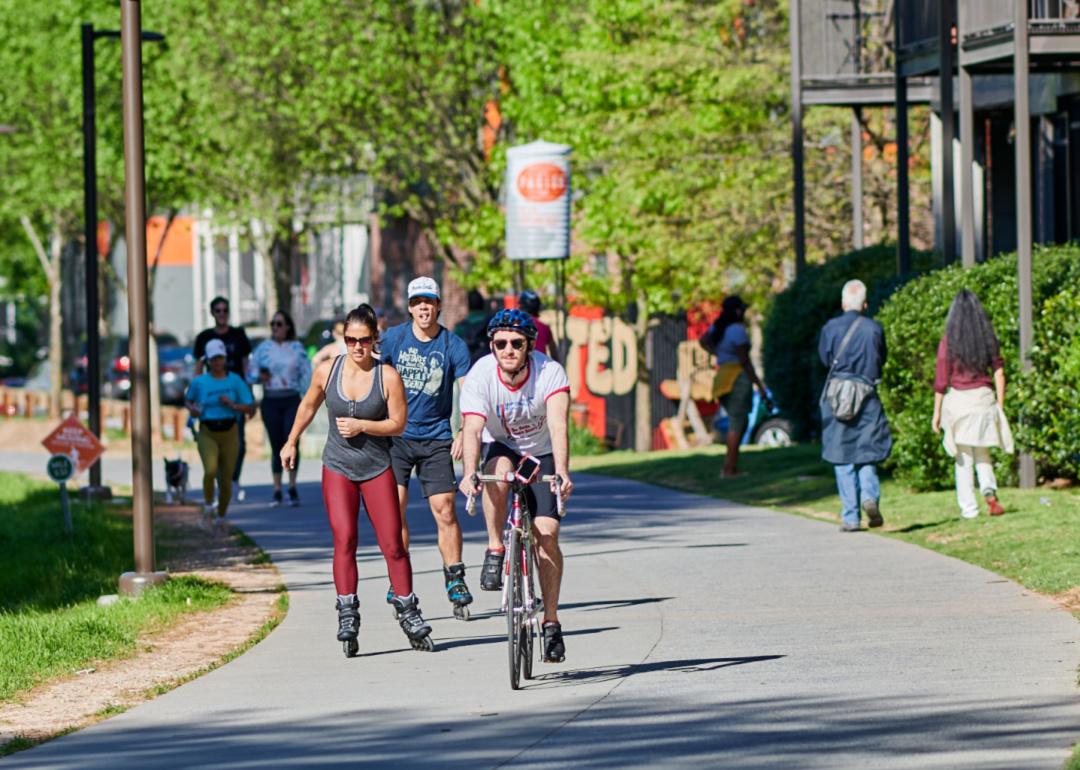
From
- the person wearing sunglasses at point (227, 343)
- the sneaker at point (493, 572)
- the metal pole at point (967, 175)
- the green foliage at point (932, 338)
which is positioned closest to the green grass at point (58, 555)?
the person wearing sunglasses at point (227, 343)

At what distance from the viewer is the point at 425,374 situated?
471 inches

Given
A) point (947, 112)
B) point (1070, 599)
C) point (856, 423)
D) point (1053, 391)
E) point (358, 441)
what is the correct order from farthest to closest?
1. point (947, 112)
2. point (1053, 391)
3. point (856, 423)
4. point (1070, 599)
5. point (358, 441)

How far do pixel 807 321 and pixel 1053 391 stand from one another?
6839 mm

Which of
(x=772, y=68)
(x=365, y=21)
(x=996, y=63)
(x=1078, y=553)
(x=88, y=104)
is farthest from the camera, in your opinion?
(x=365, y=21)

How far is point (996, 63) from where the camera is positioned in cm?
1997

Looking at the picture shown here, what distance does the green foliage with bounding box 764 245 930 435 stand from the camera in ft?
74.7

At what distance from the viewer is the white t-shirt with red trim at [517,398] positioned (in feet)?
32.5

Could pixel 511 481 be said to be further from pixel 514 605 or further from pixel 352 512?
pixel 352 512

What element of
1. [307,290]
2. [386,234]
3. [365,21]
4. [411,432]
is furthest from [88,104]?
[307,290]

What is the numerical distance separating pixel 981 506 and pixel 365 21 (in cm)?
2294

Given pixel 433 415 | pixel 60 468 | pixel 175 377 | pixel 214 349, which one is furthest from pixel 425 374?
pixel 175 377

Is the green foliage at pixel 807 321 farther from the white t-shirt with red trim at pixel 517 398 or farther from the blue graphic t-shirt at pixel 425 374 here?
the white t-shirt with red trim at pixel 517 398

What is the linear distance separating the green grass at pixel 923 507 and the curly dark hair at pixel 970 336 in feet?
3.73

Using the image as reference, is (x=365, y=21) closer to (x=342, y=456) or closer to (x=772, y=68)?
(x=772, y=68)
